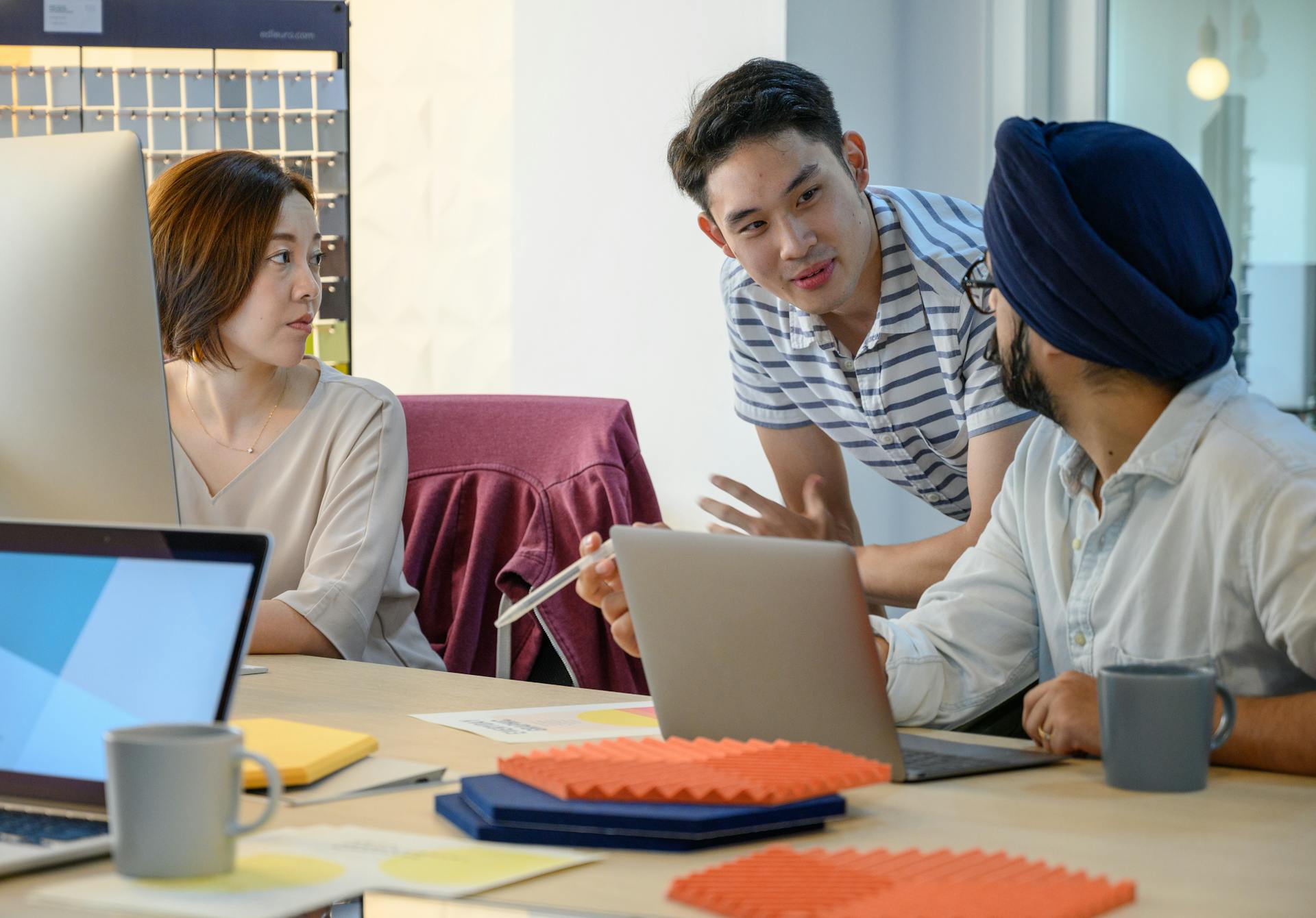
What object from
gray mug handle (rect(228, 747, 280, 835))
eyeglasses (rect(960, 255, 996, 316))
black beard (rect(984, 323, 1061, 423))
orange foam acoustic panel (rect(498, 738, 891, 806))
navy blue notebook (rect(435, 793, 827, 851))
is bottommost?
navy blue notebook (rect(435, 793, 827, 851))

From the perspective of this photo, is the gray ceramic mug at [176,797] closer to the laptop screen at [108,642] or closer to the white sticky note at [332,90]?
the laptop screen at [108,642]

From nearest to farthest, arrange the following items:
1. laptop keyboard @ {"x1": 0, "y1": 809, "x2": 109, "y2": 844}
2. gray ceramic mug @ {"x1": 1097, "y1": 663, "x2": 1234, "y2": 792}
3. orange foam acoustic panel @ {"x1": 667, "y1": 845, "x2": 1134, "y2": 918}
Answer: orange foam acoustic panel @ {"x1": 667, "y1": 845, "x2": 1134, "y2": 918}, laptop keyboard @ {"x1": 0, "y1": 809, "x2": 109, "y2": 844}, gray ceramic mug @ {"x1": 1097, "y1": 663, "x2": 1234, "y2": 792}

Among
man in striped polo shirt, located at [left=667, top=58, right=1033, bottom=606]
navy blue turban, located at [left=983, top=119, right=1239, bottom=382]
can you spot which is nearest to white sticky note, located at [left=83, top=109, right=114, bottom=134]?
man in striped polo shirt, located at [left=667, top=58, right=1033, bottom=606]

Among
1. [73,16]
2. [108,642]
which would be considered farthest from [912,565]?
[73,16]

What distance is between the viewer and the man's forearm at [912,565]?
1925mm

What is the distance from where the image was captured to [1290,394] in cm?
273

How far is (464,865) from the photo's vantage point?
861 millimetres

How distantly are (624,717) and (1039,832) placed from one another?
52cm

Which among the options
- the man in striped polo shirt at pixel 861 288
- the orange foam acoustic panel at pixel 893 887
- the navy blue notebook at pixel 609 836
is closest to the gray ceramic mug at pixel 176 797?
the navy blue notebook at pixel 609 836

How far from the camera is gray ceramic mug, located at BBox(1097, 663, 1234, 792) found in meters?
1.05

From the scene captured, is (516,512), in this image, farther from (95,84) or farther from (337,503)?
(95,84)

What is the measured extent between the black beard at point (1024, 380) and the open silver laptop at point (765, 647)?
32 centimetres

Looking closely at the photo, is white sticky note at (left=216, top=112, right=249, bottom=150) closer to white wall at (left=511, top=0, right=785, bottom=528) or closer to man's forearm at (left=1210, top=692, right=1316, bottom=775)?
white wall at (left=511, top=0, right=785, bottom=528)

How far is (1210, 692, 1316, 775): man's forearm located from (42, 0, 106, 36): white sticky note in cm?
267
